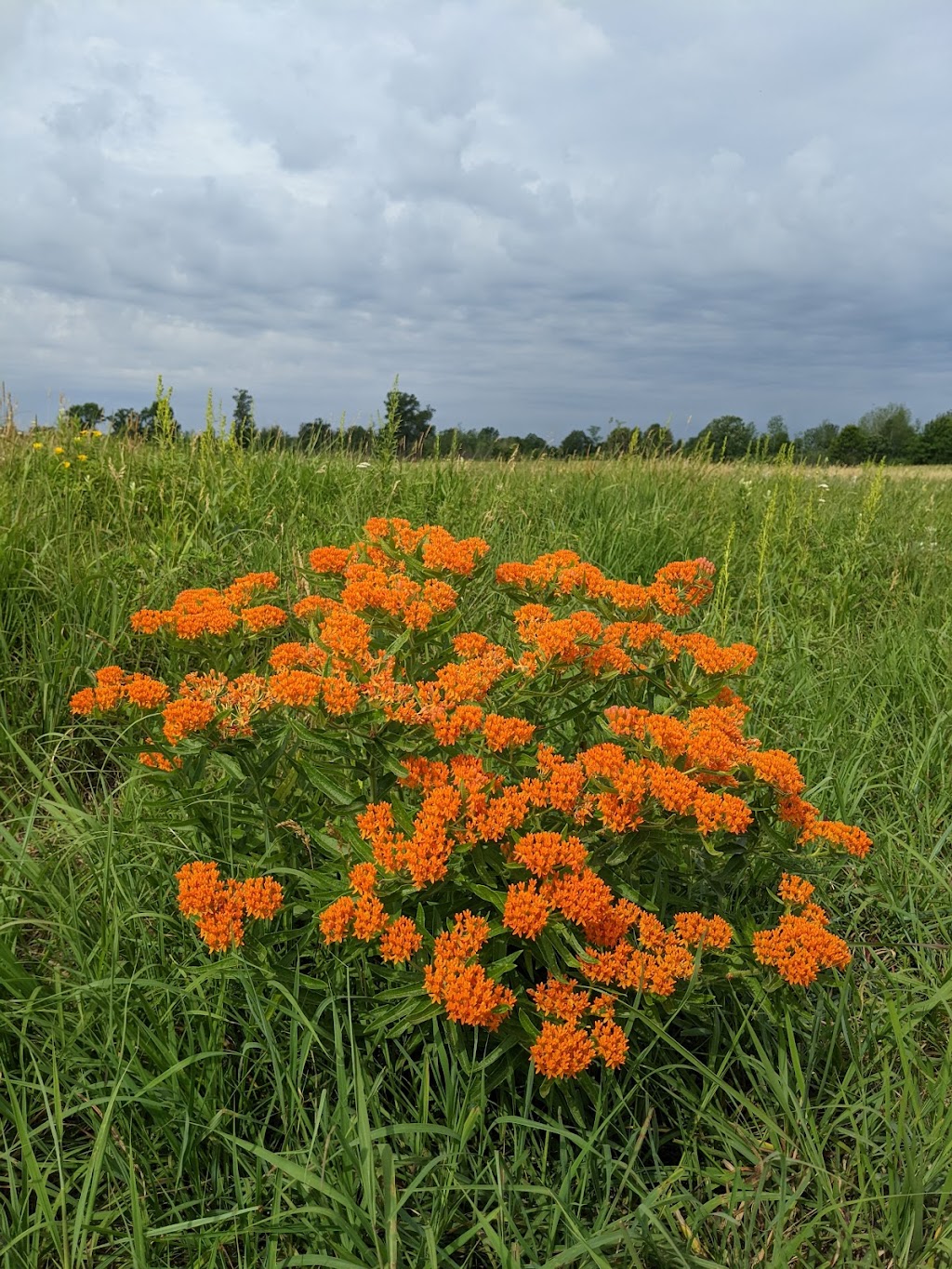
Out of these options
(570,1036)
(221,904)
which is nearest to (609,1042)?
(570,1036)

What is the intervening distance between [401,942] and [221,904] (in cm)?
40

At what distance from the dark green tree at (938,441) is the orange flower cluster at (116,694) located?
62701mm

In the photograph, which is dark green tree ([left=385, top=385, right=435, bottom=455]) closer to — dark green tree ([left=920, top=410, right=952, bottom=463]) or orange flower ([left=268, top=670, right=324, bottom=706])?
orange flower ([left=268, top=670, right=324, bottom=706])

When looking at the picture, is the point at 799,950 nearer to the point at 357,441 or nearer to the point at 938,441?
the point at 357,441

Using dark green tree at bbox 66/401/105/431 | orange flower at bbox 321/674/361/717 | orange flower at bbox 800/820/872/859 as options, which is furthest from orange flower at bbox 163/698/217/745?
dark green tree at bbox 66/401/105/431

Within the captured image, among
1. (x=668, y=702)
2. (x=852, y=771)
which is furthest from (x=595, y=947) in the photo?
(x=852, y=771)

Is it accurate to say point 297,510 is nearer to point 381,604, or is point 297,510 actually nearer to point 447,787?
point 381,604

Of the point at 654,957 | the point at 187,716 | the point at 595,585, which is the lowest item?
the point at 654,957

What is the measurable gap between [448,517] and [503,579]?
2.66 meters

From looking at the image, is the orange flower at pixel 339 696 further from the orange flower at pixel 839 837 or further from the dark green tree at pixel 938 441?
the dark green tree at pixel 938 441

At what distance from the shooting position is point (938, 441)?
189 ft

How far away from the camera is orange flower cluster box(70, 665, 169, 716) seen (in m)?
2.11

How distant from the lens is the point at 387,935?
5.32 feet

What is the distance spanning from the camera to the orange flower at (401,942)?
1571 millimetres
